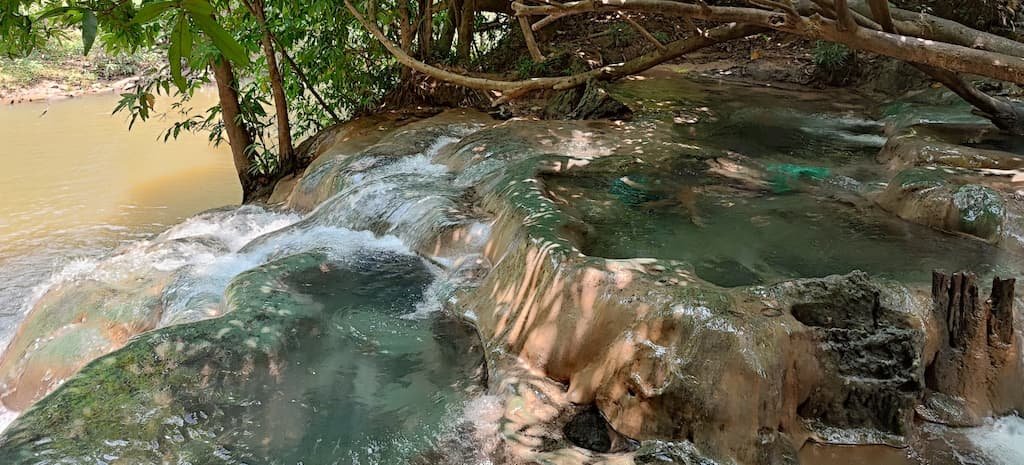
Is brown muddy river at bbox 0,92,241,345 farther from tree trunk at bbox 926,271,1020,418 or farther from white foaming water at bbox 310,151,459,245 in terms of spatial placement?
tree trunk at bbox 926,271,1020,418

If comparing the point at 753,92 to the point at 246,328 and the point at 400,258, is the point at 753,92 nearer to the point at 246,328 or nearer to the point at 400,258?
the point at 400,258

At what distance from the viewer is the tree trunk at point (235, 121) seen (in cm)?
809

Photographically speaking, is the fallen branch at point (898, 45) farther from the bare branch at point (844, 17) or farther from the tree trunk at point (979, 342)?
the tree trunk at point (979, 342)

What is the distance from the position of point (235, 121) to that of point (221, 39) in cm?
793

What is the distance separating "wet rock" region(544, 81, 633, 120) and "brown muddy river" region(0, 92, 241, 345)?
4731mm

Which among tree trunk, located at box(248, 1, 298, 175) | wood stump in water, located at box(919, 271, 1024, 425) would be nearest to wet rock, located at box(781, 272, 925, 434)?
wood stump in water, located at box(919, 271, 1024, 425)

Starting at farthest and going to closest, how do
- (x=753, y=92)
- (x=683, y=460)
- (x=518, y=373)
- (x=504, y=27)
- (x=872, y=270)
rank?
(x=504, y=27) → (x=753, y=92) → (x=872, y=270) → (x=518, y=373) → (x=683, y=460)

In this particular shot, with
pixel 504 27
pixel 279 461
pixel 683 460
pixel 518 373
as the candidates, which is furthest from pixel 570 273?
pixel 504 27

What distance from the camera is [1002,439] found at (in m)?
3.33

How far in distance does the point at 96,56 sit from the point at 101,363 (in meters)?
24.9

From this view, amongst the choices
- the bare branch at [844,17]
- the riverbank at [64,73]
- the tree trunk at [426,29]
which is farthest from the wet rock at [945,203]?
the riverbank at [64,73]

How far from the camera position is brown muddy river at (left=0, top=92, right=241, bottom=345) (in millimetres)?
8320

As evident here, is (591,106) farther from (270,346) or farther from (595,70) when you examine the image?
(270,346)

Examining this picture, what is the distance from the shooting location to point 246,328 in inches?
150
